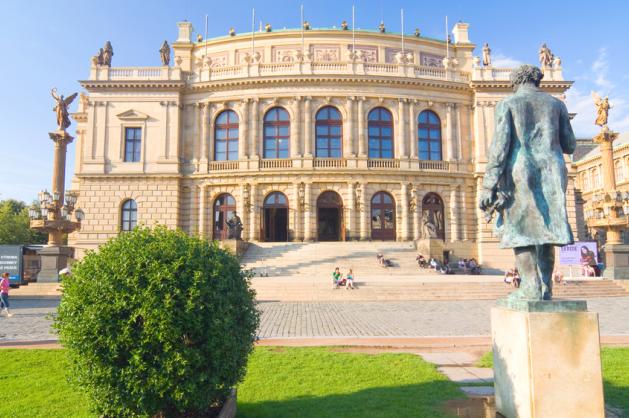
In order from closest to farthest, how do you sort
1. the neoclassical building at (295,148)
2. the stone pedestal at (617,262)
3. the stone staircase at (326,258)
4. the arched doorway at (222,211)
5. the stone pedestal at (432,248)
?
1. the stone pedestal at (617,262)
2. the stone staircase at (326,258)
3. the stone pedestal at (432,248)
4. the neoclassical building at (295,148)
5. the arched doorway at (222,211)

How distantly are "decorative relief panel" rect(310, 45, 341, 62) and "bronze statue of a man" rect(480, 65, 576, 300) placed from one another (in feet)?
119

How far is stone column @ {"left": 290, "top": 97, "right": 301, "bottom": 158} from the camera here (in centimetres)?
3562

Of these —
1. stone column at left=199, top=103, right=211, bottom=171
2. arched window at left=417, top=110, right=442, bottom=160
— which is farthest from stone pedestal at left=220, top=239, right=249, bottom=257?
arched window at left=417, top=110, right=442, bottom=160

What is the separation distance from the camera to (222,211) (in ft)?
120

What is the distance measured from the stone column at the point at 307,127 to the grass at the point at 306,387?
91.5 feet

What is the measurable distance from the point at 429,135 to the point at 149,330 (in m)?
35.7

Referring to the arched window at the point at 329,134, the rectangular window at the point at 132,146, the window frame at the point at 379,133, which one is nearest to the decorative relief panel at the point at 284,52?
the arched window at the point at 329,134

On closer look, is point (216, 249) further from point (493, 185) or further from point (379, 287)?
point (379, 287)

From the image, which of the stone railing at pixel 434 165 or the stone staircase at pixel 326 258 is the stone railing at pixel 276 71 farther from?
the stone staircase at pixel 326 258

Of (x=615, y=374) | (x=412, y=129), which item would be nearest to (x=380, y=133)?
(x=412, y=129)

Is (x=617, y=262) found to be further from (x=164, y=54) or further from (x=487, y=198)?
(x=164, y=54)

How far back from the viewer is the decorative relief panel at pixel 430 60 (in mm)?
40906

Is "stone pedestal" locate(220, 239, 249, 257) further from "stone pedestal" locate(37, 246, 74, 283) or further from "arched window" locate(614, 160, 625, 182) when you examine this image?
"arched window" locate(614, 160, 625, 182)

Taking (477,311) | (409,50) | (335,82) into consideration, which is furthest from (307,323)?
(409,50)
